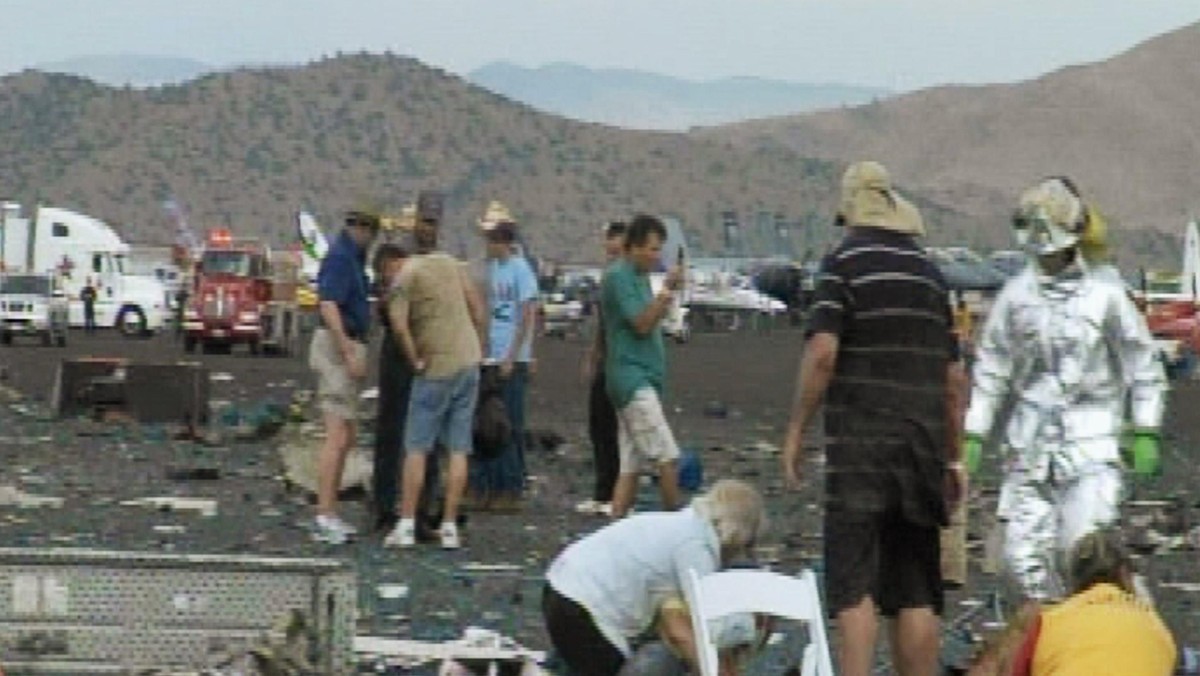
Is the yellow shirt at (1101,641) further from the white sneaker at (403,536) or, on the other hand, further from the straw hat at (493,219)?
the straw hat at (493,219)

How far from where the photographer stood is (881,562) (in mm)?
11500

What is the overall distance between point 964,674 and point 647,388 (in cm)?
520

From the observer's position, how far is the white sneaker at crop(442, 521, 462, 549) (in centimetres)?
1678

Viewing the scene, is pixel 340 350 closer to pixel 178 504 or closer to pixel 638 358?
pixel 638 358

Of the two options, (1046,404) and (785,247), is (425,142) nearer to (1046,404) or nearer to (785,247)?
(785,247)

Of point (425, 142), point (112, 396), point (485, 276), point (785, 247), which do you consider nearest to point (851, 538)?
point (485, 276)

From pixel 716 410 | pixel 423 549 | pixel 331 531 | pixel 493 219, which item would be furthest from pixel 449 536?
pixel 716 410

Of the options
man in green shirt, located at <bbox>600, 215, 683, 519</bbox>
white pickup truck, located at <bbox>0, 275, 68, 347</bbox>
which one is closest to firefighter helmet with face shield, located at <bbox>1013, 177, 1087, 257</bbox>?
man in green shirt, located at <bbox>600, 215, 683, 519</bbox>

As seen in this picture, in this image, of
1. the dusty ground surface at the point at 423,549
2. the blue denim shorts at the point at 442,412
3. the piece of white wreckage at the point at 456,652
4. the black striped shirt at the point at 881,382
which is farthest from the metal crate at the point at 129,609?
the blue denim shorts at the point at 442,412

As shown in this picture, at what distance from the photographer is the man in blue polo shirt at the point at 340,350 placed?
16.9m

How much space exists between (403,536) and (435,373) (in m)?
0.81

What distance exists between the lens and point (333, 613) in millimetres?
11648

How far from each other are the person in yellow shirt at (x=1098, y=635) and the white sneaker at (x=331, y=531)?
8269 millimetres

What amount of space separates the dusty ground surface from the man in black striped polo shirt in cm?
206
